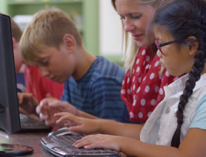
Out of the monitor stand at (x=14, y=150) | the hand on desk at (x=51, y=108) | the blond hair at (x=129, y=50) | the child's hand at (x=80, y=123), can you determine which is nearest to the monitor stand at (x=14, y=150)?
the monitor stand at (x=14, y=150)

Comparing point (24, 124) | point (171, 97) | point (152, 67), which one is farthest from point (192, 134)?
point (24, 124)

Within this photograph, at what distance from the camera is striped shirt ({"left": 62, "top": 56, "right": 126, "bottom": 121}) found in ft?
4.76

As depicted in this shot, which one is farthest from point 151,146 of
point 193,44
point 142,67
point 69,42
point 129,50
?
point 69,42

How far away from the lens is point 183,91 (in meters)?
0.83

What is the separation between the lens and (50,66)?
1.43m

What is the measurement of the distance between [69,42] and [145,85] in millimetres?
509

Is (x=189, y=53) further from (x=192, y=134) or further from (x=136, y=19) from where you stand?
(x=136, y=19)

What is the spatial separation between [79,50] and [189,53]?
807 millimetres

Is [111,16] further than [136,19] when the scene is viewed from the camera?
Yes

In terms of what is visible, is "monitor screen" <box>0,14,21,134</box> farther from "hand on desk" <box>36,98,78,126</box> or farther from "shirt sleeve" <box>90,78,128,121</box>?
"shirt sleeve" <box>90,78,128,121</box>

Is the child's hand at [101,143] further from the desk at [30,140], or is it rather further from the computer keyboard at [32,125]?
the computer keyboard at [32,125]

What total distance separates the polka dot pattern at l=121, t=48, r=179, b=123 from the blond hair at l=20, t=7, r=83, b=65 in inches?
16.0

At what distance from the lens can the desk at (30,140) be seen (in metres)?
0.82

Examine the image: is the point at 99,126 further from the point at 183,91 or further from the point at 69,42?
the point at 69,42
